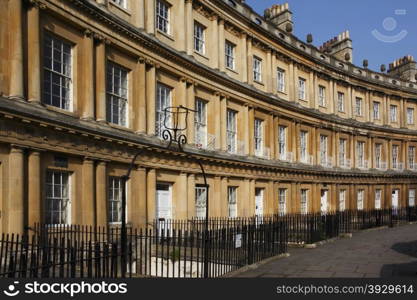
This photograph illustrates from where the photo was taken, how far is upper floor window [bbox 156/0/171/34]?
17641 millimetres

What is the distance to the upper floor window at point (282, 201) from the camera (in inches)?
1017

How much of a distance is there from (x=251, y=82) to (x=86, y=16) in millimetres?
11806

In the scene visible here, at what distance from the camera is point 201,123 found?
20.1m

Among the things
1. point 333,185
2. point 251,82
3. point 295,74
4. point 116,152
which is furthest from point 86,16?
point 333,185

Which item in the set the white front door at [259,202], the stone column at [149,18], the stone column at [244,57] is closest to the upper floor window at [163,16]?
the stone column at [149,18]

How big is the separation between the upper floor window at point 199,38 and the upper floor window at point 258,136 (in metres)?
6.03

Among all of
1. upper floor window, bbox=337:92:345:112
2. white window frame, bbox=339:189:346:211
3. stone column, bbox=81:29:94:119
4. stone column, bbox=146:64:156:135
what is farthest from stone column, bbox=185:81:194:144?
white window frame, bbox=339:189:346:211

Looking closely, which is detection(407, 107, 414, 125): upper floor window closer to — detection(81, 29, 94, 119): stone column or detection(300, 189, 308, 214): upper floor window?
detection(300, 189, 308, 214): upper floor window

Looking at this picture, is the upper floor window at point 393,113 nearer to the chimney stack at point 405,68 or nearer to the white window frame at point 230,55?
the chimney stack at point 405,68

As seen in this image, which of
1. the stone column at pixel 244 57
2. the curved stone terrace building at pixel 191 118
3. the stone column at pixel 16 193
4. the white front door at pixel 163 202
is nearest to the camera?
the stone column at pixel 16 193

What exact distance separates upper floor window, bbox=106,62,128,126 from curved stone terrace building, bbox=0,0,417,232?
5 cm

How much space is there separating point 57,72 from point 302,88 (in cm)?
1914

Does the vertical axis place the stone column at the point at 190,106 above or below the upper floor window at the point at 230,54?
below

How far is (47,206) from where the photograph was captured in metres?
11.9
